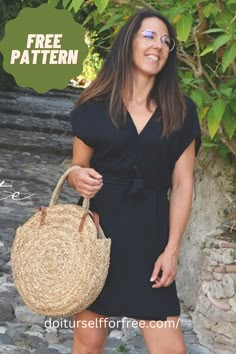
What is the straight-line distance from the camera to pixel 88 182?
9.14 feet

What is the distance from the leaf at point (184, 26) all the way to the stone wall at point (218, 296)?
1251mm

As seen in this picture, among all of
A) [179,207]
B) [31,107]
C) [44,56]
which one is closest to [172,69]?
[179,207]

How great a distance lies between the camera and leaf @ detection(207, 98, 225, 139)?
12.5ft

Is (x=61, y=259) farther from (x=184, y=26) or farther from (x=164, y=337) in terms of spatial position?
(x=184, y=26)

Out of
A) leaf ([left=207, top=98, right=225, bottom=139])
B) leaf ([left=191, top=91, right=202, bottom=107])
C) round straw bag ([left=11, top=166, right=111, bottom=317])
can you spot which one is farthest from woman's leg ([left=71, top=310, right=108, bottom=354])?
leaf ([left=191, top=91, right=202, bottom=107])

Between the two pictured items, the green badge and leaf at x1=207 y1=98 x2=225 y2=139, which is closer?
leaf at x1=207 y1=98 x2=225 y2=139

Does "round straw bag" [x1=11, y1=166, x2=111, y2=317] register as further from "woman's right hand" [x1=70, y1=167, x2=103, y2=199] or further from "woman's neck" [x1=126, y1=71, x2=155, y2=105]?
"woman's neck" [x1=126, y1=71, x2=155, y2=105]

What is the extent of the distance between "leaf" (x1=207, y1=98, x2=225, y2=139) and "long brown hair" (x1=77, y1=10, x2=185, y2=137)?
A: 85 cm

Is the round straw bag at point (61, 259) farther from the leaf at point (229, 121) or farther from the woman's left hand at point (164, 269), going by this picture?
the leaf at point (229, 121)

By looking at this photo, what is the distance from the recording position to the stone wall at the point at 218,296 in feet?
14.2

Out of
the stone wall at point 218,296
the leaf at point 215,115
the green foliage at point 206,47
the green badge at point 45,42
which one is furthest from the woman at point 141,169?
the green badge at point 45,42

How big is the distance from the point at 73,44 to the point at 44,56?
597 millimetres

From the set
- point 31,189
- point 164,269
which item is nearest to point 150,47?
point 164,269

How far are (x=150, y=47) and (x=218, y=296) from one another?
187cm
